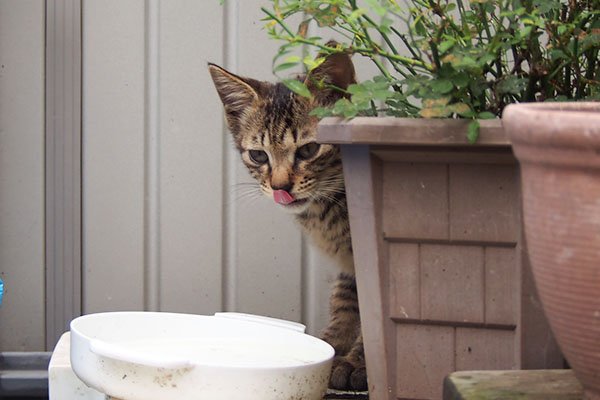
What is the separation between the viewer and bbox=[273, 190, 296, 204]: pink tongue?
76.7 inches

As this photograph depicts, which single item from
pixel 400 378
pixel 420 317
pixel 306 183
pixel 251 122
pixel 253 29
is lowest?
pixel 400 378

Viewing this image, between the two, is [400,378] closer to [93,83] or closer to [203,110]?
[203,110]

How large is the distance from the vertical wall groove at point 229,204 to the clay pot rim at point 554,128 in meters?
1.53

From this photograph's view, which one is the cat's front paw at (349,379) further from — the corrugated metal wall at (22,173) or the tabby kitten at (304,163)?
the corrugated metal wall at (22,173)

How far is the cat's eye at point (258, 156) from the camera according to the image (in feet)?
6.80

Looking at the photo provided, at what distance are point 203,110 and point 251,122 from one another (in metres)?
0.31

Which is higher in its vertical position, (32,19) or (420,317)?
(32,19)

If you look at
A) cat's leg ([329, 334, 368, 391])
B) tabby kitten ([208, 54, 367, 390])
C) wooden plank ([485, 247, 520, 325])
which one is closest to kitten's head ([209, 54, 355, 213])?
tabby kitten ([208, 54, 367, 390])

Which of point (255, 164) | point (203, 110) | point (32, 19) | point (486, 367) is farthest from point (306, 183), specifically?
point (32, 19)

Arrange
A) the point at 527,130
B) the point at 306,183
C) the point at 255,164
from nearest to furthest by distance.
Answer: the point at 527,130 < the point at 306,183 < the point at 255,164

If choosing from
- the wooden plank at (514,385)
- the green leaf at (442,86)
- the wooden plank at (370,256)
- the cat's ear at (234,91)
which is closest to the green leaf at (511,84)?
the green leaf at (442,86)

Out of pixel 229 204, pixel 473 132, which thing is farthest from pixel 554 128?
pixel 229 204

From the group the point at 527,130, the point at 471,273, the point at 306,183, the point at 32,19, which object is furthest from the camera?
the point at 32,19

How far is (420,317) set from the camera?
1.37m
